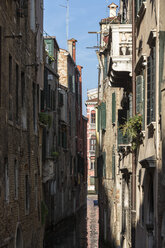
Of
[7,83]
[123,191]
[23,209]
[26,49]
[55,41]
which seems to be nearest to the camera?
[7,83]

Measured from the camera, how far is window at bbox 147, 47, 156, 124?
44.8ft

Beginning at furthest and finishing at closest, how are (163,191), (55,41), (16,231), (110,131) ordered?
1. (55,41)
2. (110,131)
3. (16,231)
4. (163,191)

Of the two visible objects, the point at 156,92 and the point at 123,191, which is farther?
the point at 123,191

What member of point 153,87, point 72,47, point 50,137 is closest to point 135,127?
point 153,87

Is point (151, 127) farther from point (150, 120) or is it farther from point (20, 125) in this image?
point (20, 125)

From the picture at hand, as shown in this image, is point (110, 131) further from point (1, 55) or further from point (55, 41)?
point (1, 55)

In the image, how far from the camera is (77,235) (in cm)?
3384

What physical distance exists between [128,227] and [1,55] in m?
9.13

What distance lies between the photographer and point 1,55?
45.5 ft

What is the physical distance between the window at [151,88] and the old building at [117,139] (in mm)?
3148

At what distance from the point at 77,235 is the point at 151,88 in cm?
2128

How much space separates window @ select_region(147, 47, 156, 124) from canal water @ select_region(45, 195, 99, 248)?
49.3 ft

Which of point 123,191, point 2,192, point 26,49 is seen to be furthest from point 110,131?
point 2,192

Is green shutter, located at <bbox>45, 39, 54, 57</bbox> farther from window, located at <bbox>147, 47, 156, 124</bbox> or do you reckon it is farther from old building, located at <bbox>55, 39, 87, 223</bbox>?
window, located at <bbox>147, 47, 156, 124</bbox>
